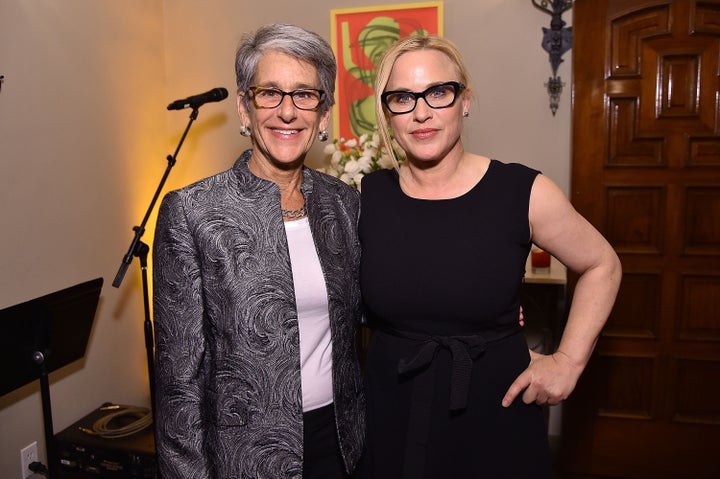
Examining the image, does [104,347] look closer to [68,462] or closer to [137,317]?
[137,317]

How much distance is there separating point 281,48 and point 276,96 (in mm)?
110

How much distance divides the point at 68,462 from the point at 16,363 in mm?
761

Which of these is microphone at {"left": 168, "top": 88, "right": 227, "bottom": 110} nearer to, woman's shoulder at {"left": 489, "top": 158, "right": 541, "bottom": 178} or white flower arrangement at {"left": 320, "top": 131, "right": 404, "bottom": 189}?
white flower arrangement at {"left": 320, "top": 131, "right": 404, "bottom": 189}

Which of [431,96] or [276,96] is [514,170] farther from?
[276,96]

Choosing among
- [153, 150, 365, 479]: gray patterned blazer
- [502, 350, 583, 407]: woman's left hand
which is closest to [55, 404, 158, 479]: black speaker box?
[153, 150, 365, 479]: gray patterned blazer

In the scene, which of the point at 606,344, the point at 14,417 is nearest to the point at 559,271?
the point at 606,344

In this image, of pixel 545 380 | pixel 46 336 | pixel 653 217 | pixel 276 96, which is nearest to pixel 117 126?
pixel 46 336

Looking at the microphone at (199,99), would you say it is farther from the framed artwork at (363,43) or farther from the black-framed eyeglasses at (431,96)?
the black-framed eyeglasses at (431,96)

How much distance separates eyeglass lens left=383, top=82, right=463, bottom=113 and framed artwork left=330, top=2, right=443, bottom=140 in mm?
1784

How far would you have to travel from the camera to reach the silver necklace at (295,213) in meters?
1.45

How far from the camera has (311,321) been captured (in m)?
1.38

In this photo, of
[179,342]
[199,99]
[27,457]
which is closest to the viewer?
[179,342]

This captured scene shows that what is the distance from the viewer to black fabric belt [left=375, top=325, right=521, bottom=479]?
4.65 feet

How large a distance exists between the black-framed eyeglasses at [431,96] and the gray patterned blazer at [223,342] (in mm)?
443
